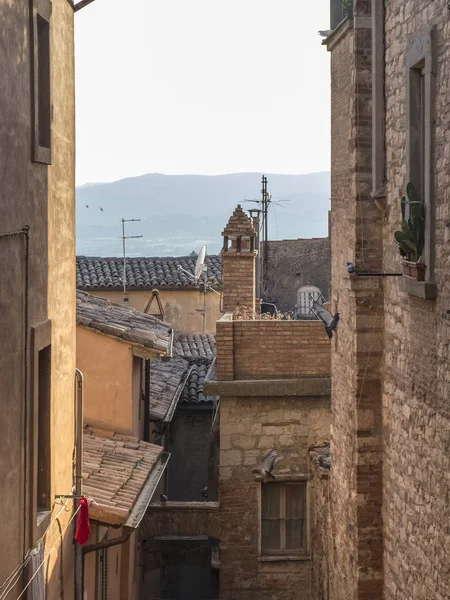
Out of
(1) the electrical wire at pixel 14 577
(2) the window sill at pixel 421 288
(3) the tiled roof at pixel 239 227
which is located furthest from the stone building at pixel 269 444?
(1) the electrical wire at pixel 14 577

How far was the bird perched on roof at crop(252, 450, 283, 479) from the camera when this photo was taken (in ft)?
44.5

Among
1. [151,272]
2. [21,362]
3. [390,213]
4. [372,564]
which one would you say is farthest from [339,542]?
[151,272]

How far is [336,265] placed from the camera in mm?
10195

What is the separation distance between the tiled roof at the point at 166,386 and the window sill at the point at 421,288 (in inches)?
306

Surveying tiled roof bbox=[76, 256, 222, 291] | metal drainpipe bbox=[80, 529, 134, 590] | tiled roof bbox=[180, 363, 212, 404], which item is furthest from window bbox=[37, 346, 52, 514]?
tiled roof bbox=[76, 256, 222, 291]

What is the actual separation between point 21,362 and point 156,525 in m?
8.04

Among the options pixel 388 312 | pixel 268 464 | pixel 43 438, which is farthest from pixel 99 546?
pixel 268 464

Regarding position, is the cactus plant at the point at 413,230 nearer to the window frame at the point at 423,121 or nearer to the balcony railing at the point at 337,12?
the window frame at the point at 423,121

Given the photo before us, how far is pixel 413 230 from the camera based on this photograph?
725 centimetres

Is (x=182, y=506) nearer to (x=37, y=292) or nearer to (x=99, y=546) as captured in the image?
(x=99, y=546)

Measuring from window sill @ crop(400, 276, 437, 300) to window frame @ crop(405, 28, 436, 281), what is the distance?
0.07 m

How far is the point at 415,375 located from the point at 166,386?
375 inches

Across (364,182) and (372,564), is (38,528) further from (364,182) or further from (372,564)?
(364,182)

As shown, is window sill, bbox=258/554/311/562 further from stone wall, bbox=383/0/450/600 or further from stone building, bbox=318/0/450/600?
stone wall, bbox=383/0/450/600
